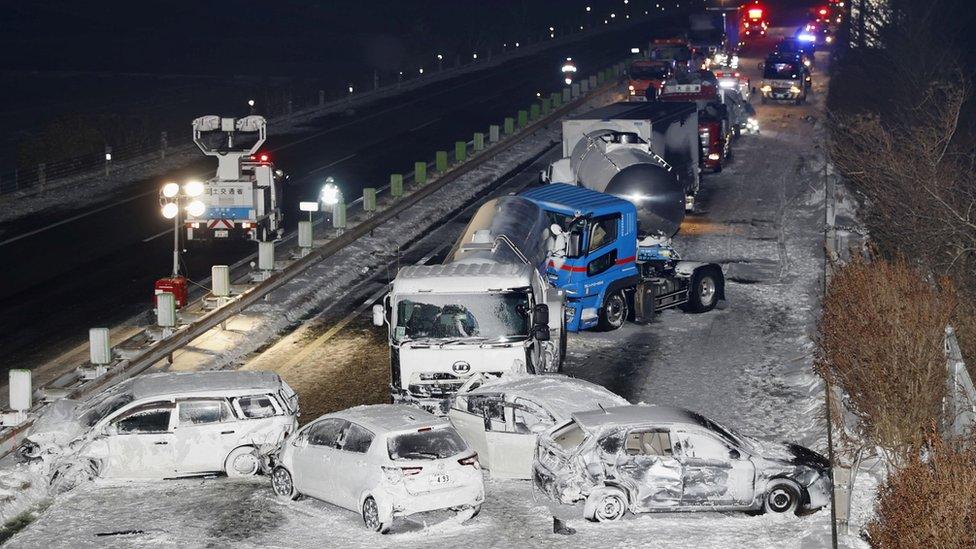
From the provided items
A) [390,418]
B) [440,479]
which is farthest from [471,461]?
[390,418]

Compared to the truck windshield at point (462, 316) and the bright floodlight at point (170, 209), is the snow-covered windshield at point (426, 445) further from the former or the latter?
the bright floodlight at point (170, 209)

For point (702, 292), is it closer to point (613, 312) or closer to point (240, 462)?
point (613, 312)

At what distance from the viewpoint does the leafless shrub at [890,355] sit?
1816 centimetres

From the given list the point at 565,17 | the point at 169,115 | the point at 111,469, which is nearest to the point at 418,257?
the point at 111,469

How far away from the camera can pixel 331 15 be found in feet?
427

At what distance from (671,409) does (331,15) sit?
117 m

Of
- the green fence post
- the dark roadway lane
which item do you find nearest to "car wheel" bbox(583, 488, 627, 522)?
the dark roadway lane

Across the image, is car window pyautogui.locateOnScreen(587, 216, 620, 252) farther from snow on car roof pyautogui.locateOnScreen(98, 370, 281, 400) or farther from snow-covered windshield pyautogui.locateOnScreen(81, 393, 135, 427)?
snow-covered windshield pyautogui.locateOnScreen(81, 393, 135, 427)

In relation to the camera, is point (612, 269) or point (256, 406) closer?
point (256, 406)

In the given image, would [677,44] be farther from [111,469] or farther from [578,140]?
[111,469]

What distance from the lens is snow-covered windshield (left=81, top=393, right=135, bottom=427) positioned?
1848 cm

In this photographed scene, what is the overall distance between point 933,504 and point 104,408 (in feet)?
36.4

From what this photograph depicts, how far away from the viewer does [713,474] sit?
16.7m

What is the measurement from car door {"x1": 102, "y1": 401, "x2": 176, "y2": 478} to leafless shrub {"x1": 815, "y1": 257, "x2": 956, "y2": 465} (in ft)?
31.8
